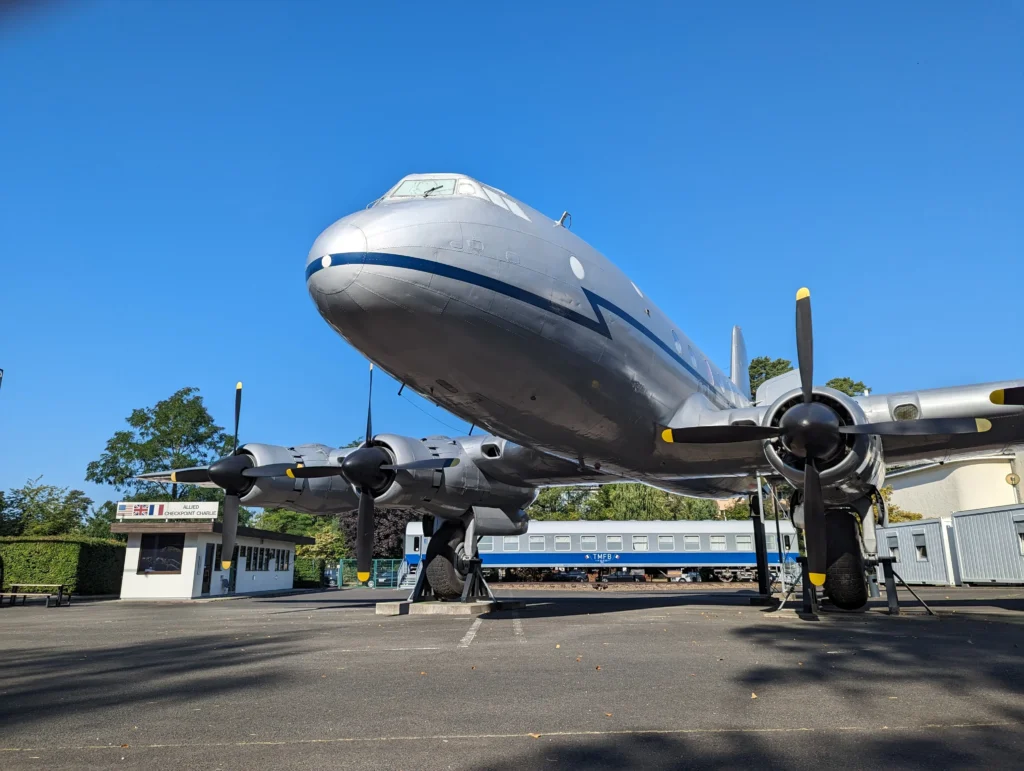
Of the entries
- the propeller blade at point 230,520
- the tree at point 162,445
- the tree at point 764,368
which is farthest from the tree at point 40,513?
the tree at point 764,368

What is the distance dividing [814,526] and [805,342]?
3219 millimetres

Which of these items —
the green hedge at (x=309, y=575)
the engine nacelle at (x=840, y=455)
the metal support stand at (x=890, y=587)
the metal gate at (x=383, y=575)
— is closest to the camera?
the engine nacelle at (x=840, y=455)

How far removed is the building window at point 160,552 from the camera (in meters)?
33.2

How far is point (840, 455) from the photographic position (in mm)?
12141

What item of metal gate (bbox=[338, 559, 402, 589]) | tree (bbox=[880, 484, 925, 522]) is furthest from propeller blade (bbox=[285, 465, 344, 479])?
tree (bbox=[880, 484, 925, 522])

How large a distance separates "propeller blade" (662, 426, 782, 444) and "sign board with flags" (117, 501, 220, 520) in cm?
2970

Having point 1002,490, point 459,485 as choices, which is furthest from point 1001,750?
point 1002,490

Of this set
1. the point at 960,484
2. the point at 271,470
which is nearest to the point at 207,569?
the point at 271,470

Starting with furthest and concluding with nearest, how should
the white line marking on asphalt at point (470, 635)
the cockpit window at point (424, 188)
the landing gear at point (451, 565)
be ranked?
the landing gear at point (451, 565), the cockpit window at point (424, 188), the white line marking on asphalt at point (470, 635)

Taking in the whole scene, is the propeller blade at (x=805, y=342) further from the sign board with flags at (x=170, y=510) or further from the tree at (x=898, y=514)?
the tree at (x=898, y=514)

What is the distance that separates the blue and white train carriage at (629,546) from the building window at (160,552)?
13.6 m

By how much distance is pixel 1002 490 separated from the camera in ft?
128

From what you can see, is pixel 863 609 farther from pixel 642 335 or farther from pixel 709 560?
pixel 709 560

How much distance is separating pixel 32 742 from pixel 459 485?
13630 mm
